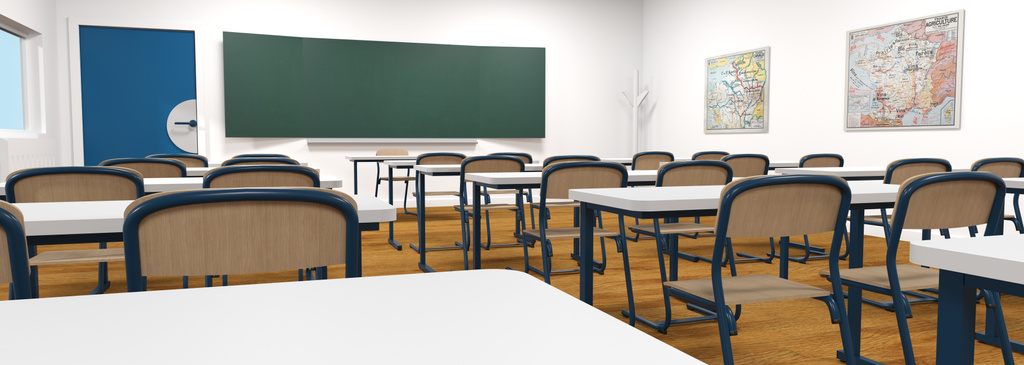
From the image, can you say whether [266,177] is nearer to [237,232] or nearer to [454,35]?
[237,232]

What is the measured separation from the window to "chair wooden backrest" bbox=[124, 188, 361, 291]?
5.86 metres

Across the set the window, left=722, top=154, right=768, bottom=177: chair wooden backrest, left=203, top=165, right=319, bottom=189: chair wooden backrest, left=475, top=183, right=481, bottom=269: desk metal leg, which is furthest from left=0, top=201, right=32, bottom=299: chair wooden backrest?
the window

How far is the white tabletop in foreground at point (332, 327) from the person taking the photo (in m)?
0.53

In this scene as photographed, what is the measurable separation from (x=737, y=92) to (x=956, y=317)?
6.85 meters

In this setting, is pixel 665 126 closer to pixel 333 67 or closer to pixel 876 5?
pixel 876 5

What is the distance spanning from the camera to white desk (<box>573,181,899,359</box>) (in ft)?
6.63

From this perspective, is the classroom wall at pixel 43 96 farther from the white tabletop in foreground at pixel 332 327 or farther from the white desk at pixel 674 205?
the white tabletop in foreground at pixel 332 327

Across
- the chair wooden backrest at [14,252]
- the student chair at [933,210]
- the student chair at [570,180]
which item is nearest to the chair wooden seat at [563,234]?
the student chair at [570,180]

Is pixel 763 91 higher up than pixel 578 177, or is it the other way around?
pixel 763 91

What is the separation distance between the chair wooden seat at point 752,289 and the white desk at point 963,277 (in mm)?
747

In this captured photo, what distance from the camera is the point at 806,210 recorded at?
1.95 meters

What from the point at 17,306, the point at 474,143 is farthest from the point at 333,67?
the point at 17,306

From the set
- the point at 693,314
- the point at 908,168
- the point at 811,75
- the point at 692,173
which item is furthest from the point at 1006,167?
the point at 811,75

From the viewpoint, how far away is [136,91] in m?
7.39
